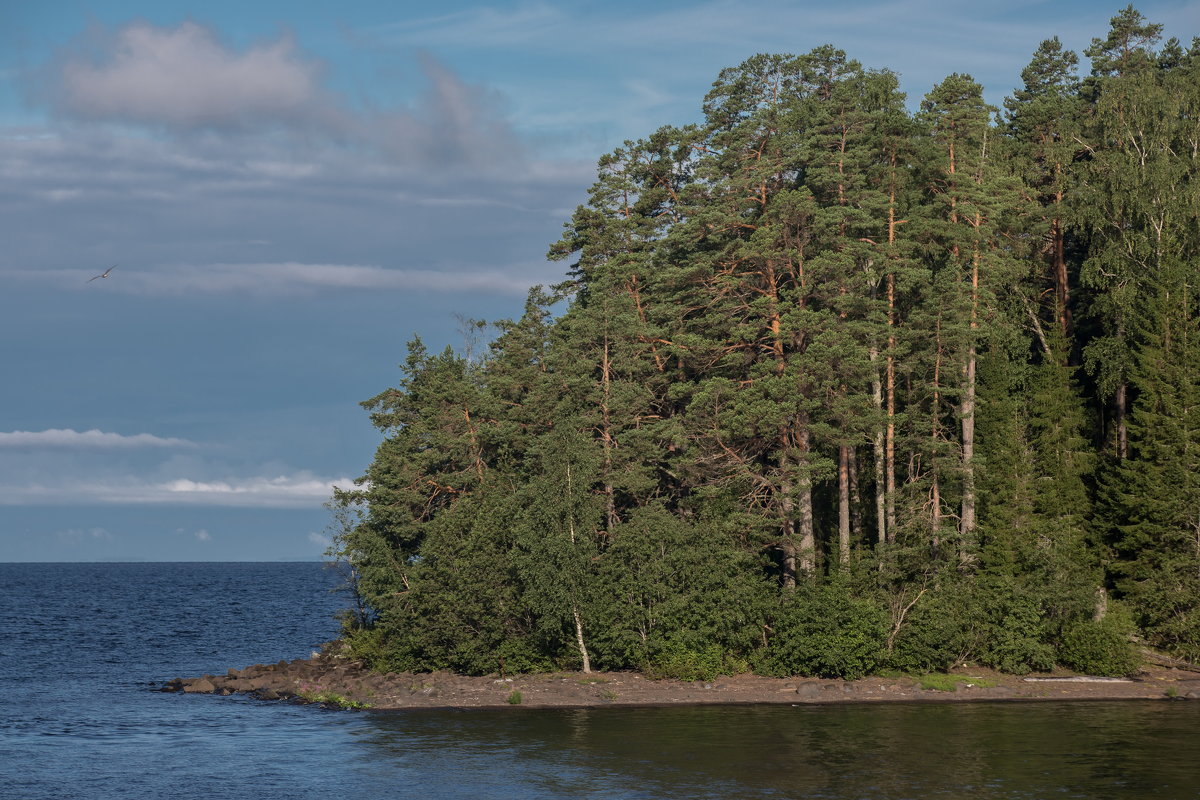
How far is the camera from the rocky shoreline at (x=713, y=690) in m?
53.5

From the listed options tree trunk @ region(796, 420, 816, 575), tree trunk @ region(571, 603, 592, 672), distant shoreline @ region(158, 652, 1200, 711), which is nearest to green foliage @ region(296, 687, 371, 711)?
distant shoreline @ region(158, 652, 1200, 711)

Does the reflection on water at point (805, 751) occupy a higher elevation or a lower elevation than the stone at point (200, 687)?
higher

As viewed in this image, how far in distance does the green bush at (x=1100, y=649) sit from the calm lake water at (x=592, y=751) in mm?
4443

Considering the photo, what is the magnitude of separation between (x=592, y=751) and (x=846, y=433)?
22279mm

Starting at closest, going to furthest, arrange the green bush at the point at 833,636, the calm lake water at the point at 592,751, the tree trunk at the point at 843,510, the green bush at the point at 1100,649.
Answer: the calm lake water at the point at 592,751
the green bush at the point at 833,636
the green bush at the point at 1100,649
the tree trunk at the point at 843,510

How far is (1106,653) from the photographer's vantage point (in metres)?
56.1

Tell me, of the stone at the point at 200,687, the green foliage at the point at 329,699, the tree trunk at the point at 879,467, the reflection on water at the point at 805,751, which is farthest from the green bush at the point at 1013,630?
the stone at the point at 200,687

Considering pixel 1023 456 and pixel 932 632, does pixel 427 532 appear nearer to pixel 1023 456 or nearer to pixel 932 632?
pixel 932 632

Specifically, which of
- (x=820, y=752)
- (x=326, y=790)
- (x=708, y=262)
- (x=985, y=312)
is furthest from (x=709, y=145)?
(x=326, y=790)

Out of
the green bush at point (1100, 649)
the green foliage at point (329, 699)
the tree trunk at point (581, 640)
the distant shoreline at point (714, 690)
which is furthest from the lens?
the tree trunk at point (581, 640)

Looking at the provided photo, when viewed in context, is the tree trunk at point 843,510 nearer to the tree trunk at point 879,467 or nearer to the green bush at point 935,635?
the tree trunk at point 879,467

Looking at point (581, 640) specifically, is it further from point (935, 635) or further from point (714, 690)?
point (935, 635)

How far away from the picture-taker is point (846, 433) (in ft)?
187

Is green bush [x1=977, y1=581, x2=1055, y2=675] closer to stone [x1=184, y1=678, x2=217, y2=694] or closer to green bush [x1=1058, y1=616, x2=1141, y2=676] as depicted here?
green bush [x1=1058, y1=616, x2=1141, y2=676]
